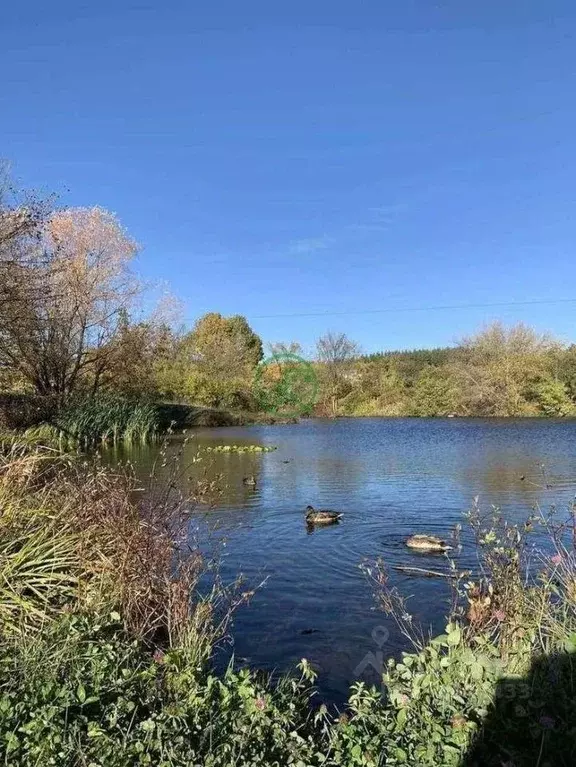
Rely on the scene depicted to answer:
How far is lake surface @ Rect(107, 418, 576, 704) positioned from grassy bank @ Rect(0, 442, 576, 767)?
697mm

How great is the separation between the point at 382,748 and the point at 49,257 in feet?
62.2

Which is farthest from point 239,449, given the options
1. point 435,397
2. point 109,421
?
point 435,397

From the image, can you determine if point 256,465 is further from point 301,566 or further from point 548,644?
point 548,644

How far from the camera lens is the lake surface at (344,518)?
5211 millimetres

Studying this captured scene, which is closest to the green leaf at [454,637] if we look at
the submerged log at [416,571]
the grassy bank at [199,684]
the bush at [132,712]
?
the grassy bank at [199,684]

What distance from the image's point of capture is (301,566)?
7.52 meters

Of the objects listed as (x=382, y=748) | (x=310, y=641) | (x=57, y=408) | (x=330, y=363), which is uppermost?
(x=330, y=363)

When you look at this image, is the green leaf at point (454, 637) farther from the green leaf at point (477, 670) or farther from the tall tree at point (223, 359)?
the tall tree at point (223, 359)

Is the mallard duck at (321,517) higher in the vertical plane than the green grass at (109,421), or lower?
lower

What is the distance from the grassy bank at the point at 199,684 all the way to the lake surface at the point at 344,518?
0.70 metres

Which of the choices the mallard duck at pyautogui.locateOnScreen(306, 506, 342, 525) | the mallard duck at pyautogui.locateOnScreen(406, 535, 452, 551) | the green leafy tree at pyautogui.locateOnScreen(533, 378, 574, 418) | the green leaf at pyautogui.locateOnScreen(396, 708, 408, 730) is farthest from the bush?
the green leafy tree at pyautogui.locateOnScreen(533, 378, 574, 418)

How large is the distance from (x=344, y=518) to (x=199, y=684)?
7174mm

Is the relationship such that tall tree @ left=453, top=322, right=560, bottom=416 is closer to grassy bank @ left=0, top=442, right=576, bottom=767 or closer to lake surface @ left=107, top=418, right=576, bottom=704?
lake surface @ left=107, top=418, right=576, bottom=704

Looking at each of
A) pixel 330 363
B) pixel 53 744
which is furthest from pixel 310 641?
pixel 330 363
